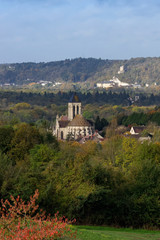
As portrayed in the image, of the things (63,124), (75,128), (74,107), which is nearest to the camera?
(75,128)

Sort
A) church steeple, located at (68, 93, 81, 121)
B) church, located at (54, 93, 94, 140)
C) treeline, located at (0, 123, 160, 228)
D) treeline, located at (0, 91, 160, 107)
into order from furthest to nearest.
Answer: treeline, located at (0, 91, 160, 107) < church steeple, located at (68, 93, 81, 121) < church, located at (54, 93, 94, 140) < treeline, located at (0, 123, 160, 228)

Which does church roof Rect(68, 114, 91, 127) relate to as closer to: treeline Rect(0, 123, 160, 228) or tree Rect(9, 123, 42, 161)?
tree Rect(9, 123, 42, 161)

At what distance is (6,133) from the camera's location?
38281 millimetres

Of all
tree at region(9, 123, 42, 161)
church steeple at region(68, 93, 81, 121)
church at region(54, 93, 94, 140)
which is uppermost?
tree at region(9, 123, 42, 161)

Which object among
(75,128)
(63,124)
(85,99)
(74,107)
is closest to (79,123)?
(75,128)

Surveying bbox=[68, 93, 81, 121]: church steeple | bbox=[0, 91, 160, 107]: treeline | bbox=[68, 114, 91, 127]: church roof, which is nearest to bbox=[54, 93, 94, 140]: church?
bbox=[68, 114, 91, 127]: church roof

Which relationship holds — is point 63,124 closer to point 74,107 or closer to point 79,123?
point 79,123

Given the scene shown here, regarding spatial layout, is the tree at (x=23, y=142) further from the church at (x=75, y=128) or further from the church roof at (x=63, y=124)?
the church roof at (x=63, y=124)

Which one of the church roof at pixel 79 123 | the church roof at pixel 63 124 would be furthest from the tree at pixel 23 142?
the church roof at pixel 63 124

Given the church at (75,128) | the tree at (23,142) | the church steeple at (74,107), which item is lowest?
the church at (75,128)

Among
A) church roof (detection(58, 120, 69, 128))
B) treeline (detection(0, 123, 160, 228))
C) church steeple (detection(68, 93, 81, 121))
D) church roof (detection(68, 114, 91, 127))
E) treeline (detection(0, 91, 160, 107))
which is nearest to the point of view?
treeline (detection(0, 123, 160, 228))

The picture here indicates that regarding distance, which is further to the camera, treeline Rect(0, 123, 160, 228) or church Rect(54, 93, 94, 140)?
church Rect(54, 93, 94, 140)

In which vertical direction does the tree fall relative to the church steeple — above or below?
above

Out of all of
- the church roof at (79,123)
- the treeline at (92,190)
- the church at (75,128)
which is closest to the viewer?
the treeline at (92,190)
